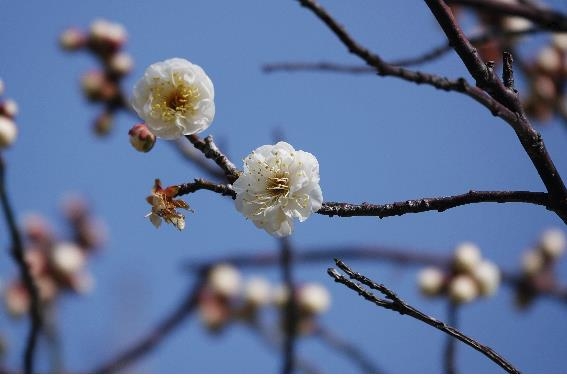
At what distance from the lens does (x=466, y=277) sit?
6.41 feet

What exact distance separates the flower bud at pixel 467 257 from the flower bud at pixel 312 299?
16.2 inches

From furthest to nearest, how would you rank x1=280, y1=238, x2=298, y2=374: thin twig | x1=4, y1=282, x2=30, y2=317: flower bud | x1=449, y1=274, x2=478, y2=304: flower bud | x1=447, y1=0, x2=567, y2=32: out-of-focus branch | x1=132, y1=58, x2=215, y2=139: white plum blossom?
x1=449, y1=274, x2=478, y2=304: flower bud, x1=4, y1=282, x2=30, y2=317: flower bud, x1=280, y1=238, x2=298, y2=374: thin twig, x1=132, y1=58, x2=215, y2=139: white plum blossom, x1=447, y1=0, x2=567, y2=32: out-of-focus branch

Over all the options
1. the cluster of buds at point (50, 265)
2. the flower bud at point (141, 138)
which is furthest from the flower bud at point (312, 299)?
the flower bud at point (141, 138)

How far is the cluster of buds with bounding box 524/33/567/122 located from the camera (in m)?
1.95

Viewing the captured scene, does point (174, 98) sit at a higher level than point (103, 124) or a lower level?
lower

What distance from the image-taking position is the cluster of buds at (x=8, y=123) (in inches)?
44.4

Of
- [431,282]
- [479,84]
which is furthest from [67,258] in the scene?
[479,84]

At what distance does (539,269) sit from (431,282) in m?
0.37

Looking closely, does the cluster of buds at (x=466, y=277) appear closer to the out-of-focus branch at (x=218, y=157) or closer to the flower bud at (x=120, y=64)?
the flower bud at (x=120, y=64)

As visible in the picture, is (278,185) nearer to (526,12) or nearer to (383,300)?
(383,300)

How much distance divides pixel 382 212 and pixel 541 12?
24cm

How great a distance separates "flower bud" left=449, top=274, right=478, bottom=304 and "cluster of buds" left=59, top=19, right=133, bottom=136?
1.11 m

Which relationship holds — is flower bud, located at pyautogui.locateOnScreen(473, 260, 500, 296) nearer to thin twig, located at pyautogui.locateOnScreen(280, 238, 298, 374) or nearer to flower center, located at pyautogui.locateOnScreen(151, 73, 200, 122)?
thin twig, located at pyautogui.locateOnScreen(280, 238, 298, 374)

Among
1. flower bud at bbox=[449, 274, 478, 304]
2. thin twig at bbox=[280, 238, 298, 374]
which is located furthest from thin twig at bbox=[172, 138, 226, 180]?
flower bud at bbox=[449, 274, 478, 304]
